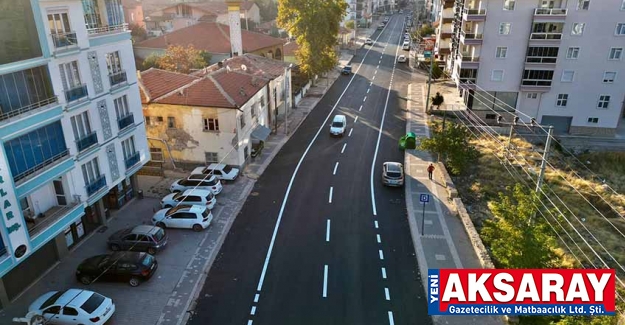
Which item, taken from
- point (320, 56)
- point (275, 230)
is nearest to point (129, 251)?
point (275, 230)

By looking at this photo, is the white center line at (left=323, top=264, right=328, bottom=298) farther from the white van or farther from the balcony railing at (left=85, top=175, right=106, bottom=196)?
the white van

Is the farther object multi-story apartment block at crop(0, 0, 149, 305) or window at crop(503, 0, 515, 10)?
Answer: window at crop(503, 0, 515, 10)

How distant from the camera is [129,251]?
2675cm

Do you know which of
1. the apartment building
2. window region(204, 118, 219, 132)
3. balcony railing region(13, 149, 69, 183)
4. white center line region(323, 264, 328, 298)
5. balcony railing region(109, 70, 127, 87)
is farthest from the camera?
the apartment building

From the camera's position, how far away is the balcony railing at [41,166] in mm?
22312

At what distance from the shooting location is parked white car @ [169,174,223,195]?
35.9 metres

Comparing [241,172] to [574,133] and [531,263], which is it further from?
[574,133]

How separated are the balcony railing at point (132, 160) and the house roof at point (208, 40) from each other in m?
40.7

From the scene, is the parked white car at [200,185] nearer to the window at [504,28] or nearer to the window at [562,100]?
the window at [504,28]

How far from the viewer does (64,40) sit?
24.5 m

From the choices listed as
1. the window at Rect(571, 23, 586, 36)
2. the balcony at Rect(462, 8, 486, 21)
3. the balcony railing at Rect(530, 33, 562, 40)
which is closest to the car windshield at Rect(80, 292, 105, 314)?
the balcony at Rect(462, 8, 486, 21)

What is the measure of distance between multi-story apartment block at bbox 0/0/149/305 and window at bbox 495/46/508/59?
45.5 meters

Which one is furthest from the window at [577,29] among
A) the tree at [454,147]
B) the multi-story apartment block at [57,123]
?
the multi-story apartment block at [57,123]

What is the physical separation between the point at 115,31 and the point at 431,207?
27.0m
